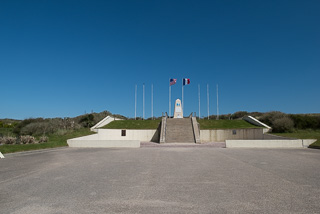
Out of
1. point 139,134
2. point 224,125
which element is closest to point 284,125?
point 224,125

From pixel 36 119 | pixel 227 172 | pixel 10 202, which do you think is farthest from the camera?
pixel 36 119

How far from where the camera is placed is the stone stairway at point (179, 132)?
25.8 m

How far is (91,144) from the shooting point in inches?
769

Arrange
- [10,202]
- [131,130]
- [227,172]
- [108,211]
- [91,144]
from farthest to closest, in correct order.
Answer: [131,130], [91,144], [227,172], [10,202], [108,211]

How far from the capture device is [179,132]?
1084 inches

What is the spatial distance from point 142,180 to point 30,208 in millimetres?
3159

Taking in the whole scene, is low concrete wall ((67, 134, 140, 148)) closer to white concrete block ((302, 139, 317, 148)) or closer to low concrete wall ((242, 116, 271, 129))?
white concrete block ((302, 139, 317, 148))

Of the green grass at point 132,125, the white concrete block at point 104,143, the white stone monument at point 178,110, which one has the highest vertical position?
the white stone monument at point 178,110

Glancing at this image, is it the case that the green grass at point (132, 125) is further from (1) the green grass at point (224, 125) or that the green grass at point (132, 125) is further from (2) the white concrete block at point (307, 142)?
(2) the white concrete block at point (307, 142)

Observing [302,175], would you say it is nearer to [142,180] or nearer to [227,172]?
[227,172]

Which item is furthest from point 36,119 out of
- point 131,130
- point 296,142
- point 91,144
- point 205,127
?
point 296,142

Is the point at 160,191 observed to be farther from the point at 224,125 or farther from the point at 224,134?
the point at 224,125

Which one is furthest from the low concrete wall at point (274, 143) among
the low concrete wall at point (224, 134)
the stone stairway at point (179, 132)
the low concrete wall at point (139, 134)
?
the low concrete wall at point (139, 134)

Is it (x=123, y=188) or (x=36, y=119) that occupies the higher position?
(x=36, y=119)
